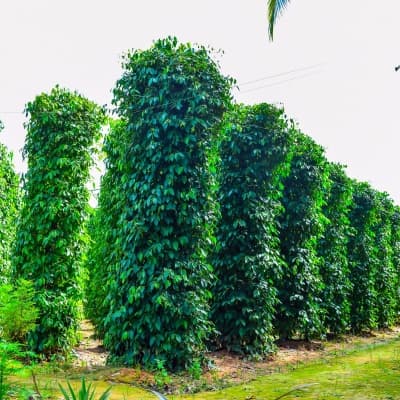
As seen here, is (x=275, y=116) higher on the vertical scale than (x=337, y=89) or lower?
lower

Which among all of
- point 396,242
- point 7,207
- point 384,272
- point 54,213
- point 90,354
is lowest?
point 90,354

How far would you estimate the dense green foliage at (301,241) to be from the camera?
30.8 feet

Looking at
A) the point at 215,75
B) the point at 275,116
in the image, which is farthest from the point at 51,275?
the point at 275,116

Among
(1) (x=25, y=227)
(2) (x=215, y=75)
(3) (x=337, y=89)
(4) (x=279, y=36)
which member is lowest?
(1) (x=25, y=227)

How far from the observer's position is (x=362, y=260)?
12.9m

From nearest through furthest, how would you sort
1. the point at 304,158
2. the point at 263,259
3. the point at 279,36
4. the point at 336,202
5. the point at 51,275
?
the point at 51,275
the point at 263,259
the point at 279,36
the point at 304,158
the point at 336,202

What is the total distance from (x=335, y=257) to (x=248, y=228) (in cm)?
391

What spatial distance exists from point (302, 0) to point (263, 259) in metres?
4.87

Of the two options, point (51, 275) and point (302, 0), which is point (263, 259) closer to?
point (51, 275)

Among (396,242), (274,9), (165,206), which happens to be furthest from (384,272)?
(165,206)

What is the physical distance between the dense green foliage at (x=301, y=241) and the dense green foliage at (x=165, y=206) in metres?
3.16

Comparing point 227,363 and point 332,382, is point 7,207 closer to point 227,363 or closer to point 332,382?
point 227,363

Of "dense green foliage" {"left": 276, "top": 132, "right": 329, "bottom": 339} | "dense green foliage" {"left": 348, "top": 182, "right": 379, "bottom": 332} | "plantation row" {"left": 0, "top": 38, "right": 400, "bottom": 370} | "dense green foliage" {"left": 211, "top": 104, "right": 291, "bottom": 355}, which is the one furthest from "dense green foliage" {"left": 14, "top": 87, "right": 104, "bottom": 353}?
"dense green foliage" {"left": 348, "top": 182, "right": 379, "bottom": 332}

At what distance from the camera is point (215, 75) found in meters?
6.89
